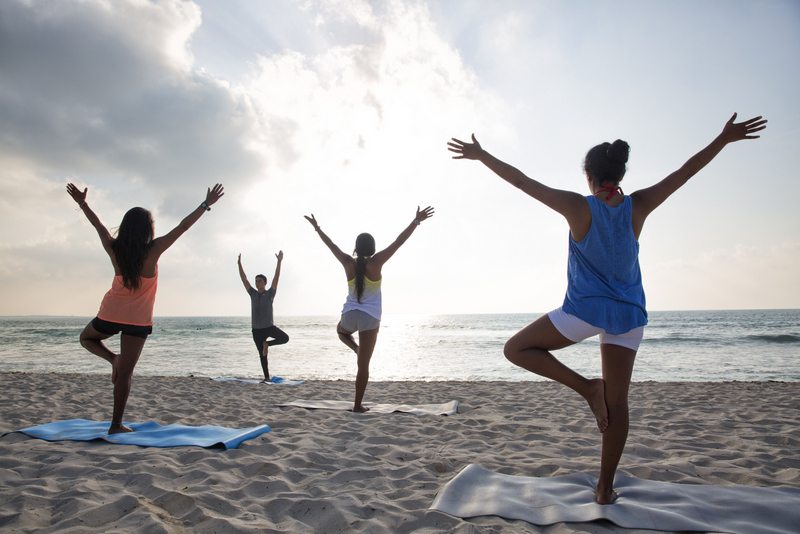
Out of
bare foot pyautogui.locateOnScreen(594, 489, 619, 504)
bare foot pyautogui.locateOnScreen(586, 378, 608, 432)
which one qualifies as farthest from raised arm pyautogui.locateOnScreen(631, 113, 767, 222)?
bare foot pyautogui.locateOnScreen(594, 489, 619, 504)

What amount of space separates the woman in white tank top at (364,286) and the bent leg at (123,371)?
7.78ft

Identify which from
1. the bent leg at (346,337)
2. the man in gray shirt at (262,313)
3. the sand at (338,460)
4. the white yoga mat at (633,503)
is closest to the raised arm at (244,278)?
the man in gray shirt at (262,313)

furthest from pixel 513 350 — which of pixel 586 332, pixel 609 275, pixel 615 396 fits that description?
pixel 609 275

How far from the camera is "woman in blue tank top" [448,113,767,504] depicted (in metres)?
2.58

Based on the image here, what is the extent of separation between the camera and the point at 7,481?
9.92 ft

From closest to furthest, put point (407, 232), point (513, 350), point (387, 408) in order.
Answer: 1. point (513, 350)
2. point (407, 232)
3. point (387, 408)

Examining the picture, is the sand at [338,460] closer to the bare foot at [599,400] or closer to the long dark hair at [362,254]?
the bare foot at [599,400]

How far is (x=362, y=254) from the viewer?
5.94 m

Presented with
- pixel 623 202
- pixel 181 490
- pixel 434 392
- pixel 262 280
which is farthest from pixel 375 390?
pixel 623 202

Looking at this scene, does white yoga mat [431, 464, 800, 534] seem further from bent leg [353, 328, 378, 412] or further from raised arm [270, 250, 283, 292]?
raised arm [270, 250, 283, 292]

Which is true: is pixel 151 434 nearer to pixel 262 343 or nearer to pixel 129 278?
pixel 129 278

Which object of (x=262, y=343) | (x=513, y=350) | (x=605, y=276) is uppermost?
(x=605, y=276)

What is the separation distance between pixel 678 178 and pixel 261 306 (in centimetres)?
860

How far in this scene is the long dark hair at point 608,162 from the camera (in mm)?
2717
